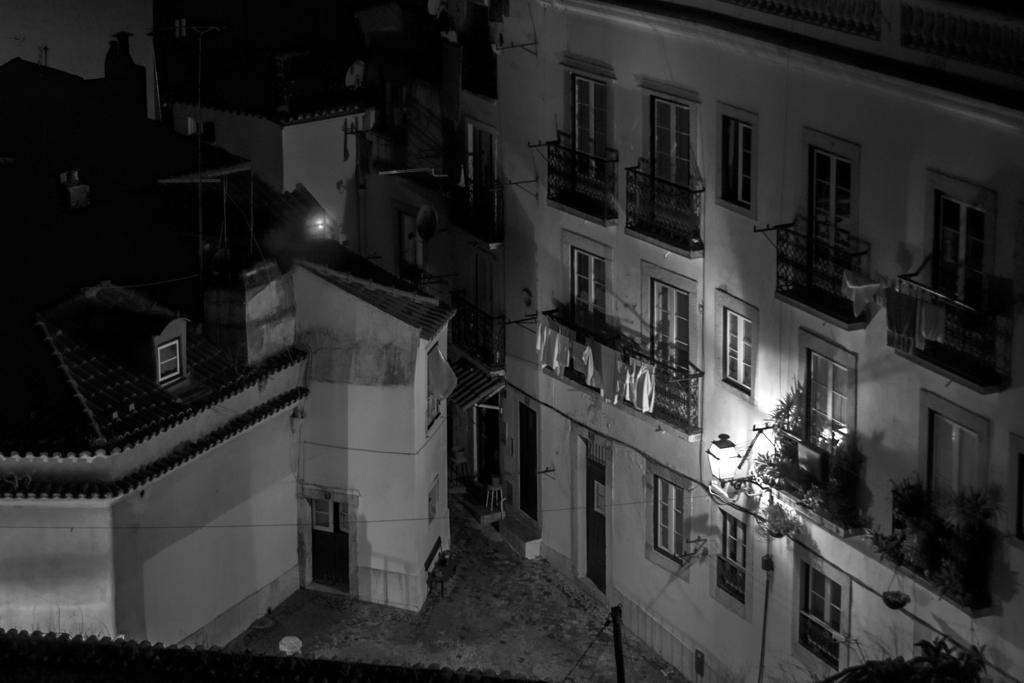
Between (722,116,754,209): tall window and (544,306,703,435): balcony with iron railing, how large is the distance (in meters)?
3.62

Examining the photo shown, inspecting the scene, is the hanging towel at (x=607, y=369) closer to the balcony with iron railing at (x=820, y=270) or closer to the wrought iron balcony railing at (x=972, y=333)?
the balcony with iron railing at (x=820, y=270)

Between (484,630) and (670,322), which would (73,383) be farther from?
(670,322)

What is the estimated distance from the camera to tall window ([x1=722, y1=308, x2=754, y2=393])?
39672 mm

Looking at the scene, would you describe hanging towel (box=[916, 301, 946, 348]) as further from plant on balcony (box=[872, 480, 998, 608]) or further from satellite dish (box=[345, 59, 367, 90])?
satellite dish (box=[345, 59, 367, 90])

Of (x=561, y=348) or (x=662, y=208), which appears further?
(x=561, y=348)

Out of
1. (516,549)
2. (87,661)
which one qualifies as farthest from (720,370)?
(87,661)

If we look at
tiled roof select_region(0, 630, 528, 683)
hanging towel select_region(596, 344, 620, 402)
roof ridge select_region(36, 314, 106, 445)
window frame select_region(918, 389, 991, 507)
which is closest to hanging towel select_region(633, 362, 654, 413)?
hanging towel select_region(596, 344, 620, 402)

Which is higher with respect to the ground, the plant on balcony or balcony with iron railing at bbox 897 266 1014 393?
balcony with iron railing at bbox 897 266 1014 393

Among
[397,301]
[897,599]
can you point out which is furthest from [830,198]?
[397,301]

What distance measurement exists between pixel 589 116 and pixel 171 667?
15751mm

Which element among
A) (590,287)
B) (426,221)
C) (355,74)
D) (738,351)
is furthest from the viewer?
(355,74)

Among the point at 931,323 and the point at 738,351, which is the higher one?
the point at 931,323

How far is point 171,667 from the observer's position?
108ft

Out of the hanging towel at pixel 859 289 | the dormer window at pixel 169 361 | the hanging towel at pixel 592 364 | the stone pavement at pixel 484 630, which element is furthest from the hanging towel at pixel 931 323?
the dormer window at pixel 169 361
